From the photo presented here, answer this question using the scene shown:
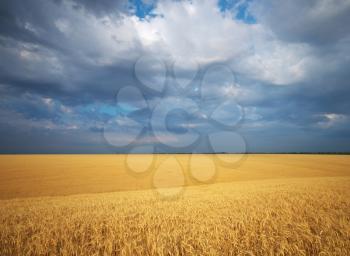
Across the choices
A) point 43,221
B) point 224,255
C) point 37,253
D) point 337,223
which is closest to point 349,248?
point 337,223

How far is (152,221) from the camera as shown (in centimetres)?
819

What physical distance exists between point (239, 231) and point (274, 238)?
110 cm

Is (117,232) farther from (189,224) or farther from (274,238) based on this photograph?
(274,238)

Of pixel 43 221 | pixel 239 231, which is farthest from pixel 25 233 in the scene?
pixel 239 231

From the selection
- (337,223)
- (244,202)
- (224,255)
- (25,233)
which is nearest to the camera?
(224,255)

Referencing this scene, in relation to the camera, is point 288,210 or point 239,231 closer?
point 239,231

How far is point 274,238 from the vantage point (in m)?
6.20

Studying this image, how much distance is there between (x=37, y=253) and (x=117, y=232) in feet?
7.64

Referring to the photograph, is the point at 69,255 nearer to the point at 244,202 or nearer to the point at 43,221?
the point at 43,221

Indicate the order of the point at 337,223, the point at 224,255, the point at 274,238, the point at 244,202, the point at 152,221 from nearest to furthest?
the point at 224,255 < the point at 274,238 < the point at 337,223 < the point at 152,221 < the point at 244,202

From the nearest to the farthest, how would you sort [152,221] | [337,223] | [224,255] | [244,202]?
1. [224,255]
2. [337,223]
3. [152,221]
4. [244,202]

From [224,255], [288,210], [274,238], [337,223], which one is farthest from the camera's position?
[288,210]

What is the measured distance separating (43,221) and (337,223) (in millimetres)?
10982

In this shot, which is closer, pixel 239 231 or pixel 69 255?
pixel 69 255
